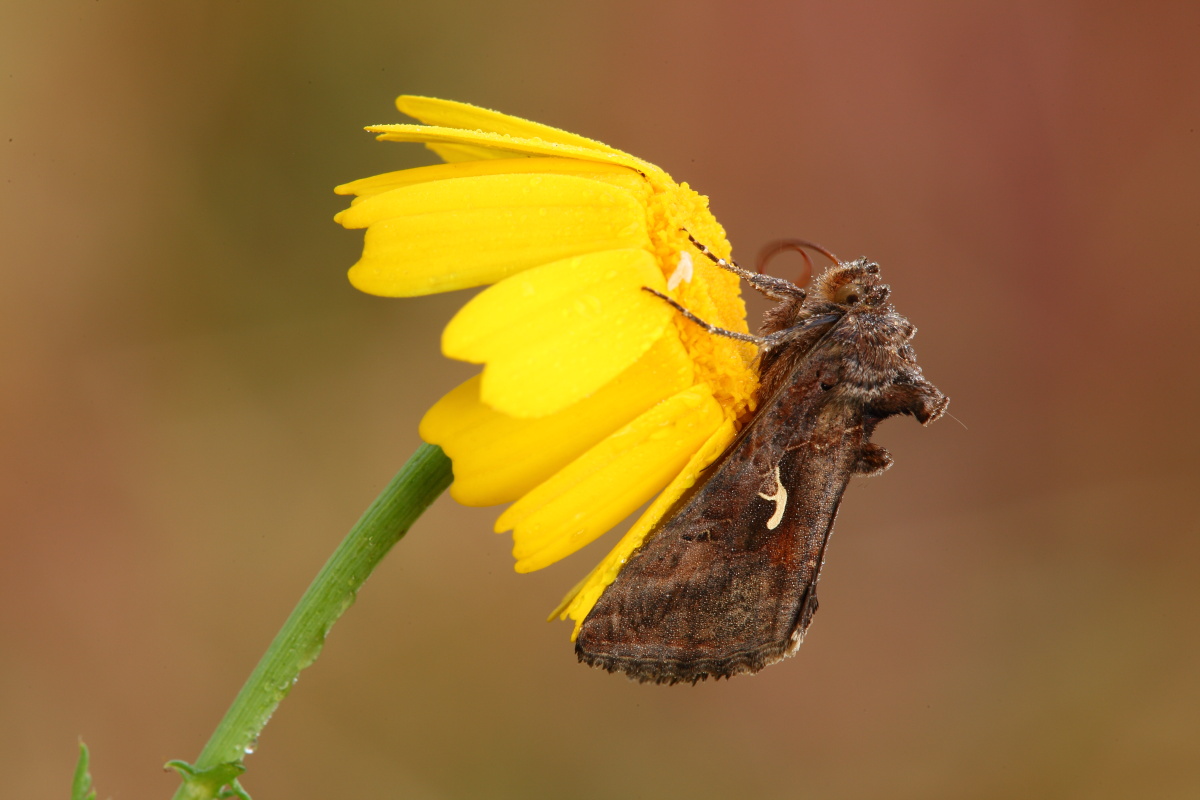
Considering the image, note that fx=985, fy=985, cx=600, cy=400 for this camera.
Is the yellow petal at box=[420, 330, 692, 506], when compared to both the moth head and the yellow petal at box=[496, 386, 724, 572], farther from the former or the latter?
the moth head

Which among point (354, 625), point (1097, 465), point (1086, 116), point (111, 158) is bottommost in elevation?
point (354, 625)

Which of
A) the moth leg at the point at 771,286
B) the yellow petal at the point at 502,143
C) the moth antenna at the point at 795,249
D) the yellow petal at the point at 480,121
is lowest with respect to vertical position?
the yellow petal at the point at 502,143

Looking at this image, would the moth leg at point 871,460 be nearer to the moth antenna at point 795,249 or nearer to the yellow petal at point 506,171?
the moth antenna at point 795,249

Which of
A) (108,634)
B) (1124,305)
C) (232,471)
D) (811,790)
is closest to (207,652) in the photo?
(108,634)

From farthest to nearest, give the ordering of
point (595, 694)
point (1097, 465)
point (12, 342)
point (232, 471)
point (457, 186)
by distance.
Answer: point (1097, 465) → point (595, 694) → point (232, 471) → point (12, 342) → point (457, 186)

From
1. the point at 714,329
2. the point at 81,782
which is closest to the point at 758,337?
the point at 714,329

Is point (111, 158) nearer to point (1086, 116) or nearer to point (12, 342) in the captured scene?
point (12, 342)

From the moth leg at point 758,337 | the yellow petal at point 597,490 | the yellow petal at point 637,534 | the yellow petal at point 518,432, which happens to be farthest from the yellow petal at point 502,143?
the yellow petal at point 637,534
